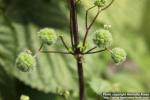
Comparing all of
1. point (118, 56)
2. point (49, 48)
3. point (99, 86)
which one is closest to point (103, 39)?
Result: point (118, 56)

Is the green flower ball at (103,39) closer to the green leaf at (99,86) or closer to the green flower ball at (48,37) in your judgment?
the green flower ball at (48,37)

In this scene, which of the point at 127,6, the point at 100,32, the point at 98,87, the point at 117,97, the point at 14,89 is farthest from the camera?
the point at 127,6

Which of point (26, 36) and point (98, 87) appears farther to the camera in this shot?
point (26, 36)

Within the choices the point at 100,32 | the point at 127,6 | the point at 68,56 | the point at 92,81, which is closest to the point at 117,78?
the point at 127,6

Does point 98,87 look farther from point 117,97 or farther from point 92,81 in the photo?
point 117,97

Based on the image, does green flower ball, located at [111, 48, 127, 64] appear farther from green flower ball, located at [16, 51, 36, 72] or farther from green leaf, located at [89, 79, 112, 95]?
green leaf, located at [89, 79, 112, 95]

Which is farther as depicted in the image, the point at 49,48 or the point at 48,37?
the point at 49,48

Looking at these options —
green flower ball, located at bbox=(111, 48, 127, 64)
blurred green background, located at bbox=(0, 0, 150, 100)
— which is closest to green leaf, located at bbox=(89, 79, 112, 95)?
blurred green background, located at bbox=(0, 0, 150, 100)

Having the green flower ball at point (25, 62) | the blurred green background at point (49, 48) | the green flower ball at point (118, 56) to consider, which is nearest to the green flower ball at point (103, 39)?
the green flower ball at point (118, 56)

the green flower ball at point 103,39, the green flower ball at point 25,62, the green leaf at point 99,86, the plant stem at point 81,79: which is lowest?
the green leaf at point 99,86

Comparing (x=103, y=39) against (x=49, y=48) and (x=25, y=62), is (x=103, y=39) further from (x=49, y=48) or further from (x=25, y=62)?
(x=49, y=48)

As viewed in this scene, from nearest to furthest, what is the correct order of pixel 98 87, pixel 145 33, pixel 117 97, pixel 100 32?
pixel 100 32 < pixel 117 97 < pixel 98 87 < pixel 145 33
